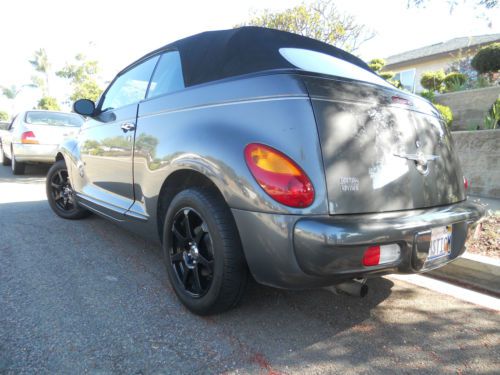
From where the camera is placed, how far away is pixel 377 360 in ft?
6.40

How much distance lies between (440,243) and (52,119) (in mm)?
8303

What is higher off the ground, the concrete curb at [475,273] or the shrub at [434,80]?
the shrub at [434,80]

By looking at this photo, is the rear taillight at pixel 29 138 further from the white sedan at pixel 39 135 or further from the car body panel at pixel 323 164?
the car body panel at pixel 323 164

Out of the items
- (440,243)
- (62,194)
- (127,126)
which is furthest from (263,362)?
(62,194)

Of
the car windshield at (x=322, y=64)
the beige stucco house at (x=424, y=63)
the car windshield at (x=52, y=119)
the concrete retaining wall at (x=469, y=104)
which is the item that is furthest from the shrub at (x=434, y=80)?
the car windshield at (x=322, y=64)

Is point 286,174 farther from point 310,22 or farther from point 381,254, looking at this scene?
point 310,22

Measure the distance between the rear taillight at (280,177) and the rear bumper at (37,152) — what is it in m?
7.17

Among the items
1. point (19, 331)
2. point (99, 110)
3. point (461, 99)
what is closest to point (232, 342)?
point (19, 331)

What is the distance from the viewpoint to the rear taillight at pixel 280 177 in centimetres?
176

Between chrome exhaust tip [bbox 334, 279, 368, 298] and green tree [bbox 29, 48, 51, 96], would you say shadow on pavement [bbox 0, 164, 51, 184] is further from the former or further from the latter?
green tree [bbox 29, 48, 51, 96]

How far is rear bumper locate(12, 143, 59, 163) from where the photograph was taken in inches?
307

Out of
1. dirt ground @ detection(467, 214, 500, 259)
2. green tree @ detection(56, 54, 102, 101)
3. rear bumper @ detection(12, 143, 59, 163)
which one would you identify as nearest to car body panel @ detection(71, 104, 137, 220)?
dirt ground @ detection(467, 214, 500, 259)

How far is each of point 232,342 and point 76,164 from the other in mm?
2707

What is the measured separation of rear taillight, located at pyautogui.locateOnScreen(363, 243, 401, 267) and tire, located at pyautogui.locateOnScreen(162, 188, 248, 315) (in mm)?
645
